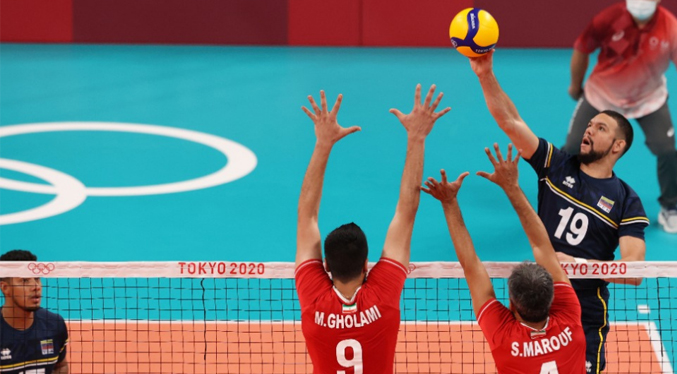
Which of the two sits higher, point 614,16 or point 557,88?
point 557,88

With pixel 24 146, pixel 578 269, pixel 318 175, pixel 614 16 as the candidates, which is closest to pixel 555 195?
pixel 578 269

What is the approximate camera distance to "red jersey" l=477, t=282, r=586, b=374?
219 inches

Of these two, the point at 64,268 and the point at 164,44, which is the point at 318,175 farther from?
the point at 164,44

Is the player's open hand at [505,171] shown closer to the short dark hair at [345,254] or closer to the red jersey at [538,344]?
the red jersey at [538,344]

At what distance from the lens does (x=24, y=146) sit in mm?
15609

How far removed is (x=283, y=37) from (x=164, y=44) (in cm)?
277

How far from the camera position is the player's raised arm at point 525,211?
5.99m

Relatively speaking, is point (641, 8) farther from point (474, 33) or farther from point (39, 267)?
point (39, 267)

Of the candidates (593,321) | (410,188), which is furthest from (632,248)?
(410,188)

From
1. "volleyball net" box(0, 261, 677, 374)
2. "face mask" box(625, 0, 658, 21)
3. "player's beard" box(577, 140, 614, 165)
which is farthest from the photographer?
"face mask" box(625, 0, 658, 21)

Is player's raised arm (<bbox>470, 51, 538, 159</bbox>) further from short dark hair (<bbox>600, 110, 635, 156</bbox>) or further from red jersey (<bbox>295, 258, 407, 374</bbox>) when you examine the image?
red jersey (<bbox>295, 258, 407, 374</bbox>)

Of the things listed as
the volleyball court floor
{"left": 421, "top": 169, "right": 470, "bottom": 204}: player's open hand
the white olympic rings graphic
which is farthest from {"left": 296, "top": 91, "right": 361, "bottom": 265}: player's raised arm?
the white olympic rings graphic

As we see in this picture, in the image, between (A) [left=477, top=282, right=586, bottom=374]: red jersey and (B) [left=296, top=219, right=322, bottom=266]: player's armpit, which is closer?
(A) [left=477, top=282, right=586, bottom=374]: red jersey

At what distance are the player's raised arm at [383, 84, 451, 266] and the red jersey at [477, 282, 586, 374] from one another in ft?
2.19
